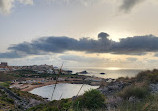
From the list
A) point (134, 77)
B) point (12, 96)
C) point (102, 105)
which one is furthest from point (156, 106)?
point (12, 96)

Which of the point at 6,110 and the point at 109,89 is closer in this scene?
the point at 109,89

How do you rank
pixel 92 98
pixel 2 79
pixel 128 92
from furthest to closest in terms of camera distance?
pixel 2 79
pixel 128 92
pixel 92 98

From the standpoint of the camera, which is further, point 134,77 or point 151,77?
point 134,77

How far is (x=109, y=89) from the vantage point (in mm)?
11656

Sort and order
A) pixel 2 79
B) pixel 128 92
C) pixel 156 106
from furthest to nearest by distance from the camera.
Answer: pixel 2 79 < pixel 128 92 < pixel 156 106

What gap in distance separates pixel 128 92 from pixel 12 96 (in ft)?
63.5

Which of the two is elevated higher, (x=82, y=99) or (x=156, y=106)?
(x=156, y=106)

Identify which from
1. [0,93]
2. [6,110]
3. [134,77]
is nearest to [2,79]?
[0,93]

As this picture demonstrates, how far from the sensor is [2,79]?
52.6 meters

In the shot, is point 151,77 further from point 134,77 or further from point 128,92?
point 128,92

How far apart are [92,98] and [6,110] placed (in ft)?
31.9

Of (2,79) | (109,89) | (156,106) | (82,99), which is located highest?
(156,106)

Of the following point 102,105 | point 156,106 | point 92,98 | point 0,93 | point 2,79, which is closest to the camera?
point 156,106

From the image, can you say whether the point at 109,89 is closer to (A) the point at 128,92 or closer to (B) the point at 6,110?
(A) the point at 128,92
